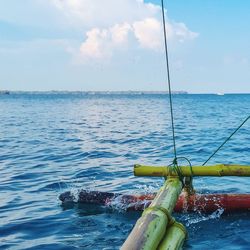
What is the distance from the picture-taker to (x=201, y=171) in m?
8.38

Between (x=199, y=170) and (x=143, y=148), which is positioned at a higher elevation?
(x=199, y=170)

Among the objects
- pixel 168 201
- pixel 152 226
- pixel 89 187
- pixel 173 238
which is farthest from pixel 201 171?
pixel 89 187

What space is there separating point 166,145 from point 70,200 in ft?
47.7

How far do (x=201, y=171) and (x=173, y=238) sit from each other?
270 cm

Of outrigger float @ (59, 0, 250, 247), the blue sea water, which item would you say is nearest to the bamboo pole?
outrigger float @ (59, 0, 250, 247)

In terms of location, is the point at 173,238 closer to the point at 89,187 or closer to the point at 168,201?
the point at 168,201

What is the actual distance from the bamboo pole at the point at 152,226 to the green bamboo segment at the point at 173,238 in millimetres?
98

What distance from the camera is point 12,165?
62.2 feet

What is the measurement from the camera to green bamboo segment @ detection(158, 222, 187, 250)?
5.65 metres

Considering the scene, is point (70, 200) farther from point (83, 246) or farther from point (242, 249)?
point (242, 249)

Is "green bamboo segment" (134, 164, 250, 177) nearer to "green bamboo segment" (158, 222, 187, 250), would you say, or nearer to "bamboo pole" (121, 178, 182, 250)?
"bamboo pole" (121, 178, 182, 250)

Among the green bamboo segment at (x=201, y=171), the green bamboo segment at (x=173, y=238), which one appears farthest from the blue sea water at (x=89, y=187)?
the green bamboo segment at (x=173, y=238)

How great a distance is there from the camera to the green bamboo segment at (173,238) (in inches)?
222

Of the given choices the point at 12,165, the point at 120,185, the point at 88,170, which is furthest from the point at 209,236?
the point at 12,165
